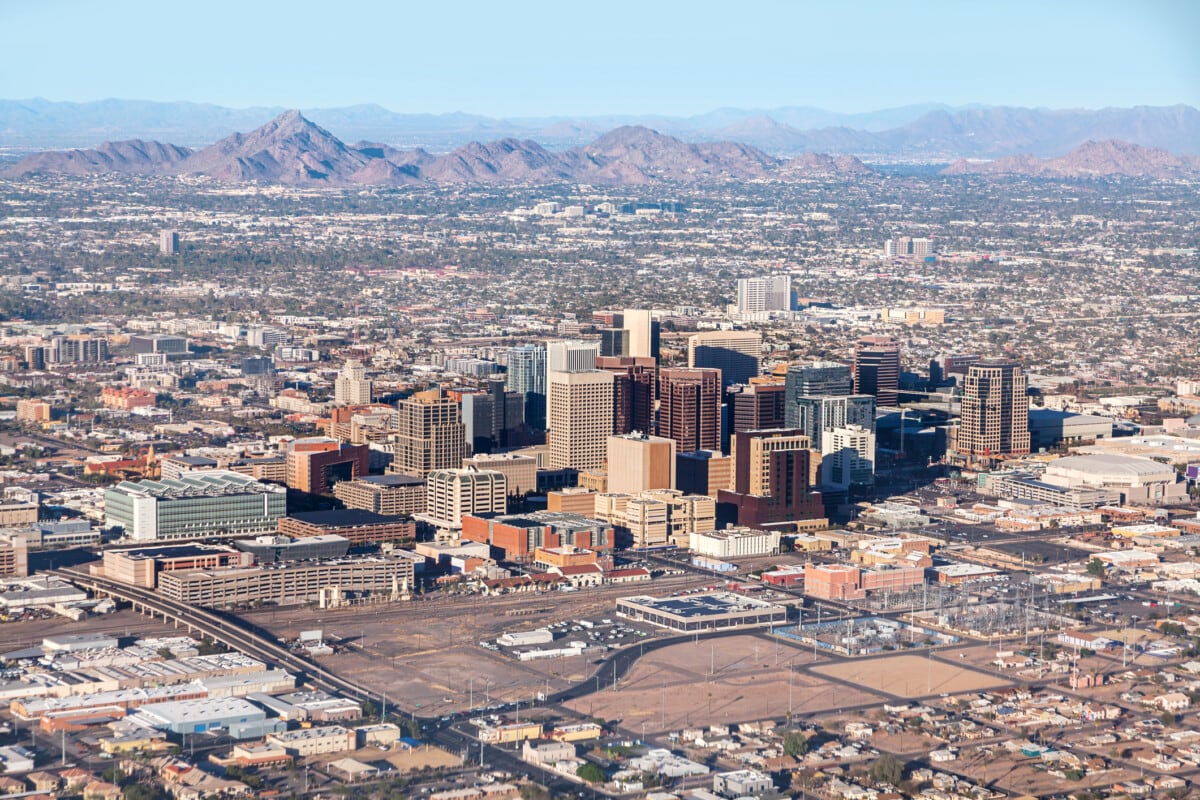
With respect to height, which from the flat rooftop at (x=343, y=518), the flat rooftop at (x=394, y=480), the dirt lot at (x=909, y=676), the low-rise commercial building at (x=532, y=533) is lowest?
the dirt lot at (x=909, y=676)

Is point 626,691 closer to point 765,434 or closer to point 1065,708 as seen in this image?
point 1065,708

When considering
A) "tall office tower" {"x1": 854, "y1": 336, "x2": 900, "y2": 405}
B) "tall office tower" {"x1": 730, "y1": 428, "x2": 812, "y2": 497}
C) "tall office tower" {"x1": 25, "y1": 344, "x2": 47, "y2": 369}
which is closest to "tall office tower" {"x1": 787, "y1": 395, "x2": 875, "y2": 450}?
"tall office tower" {"x1": 730, "y1": 428, "x2": 812, "y2": 497}

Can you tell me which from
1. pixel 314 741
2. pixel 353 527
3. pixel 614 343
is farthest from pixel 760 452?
pixel 314 741

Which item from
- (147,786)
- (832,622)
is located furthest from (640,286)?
(147,786)

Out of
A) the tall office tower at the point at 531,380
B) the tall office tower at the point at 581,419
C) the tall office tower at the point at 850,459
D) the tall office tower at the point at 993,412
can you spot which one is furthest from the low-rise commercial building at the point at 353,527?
the tall office tower at the point at 993,412

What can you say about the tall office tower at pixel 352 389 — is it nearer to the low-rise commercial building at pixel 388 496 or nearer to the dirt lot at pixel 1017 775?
the low-rise commercial building at pixel 388 496

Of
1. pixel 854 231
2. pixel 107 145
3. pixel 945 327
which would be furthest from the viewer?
pixel 107 145

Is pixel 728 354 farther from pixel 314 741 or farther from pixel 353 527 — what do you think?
pixel 314 741
